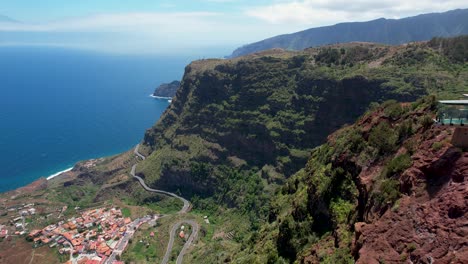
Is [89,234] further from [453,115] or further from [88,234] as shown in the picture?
[453,115]

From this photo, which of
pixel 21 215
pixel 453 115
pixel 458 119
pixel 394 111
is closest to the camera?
pixel 458 119

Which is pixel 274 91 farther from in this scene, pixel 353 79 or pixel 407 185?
pixel 407 185

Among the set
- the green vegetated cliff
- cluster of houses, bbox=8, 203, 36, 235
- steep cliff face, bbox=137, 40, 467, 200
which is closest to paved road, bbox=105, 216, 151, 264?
the green vegetated cliff

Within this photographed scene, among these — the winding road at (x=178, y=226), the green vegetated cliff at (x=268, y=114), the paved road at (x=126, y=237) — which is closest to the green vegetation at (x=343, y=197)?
the green vegetated cliff at (x=268, y=114)

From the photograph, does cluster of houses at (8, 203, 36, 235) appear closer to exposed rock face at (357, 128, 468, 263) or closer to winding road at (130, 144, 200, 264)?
A: winding road at (130, 144, 200, 264)

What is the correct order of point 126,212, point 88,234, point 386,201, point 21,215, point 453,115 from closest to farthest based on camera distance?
1. point 453,115
2. point 386,201
3. point 88,234
4. point 126,212
5. point 21,215

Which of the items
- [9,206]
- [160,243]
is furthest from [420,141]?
[9,206]

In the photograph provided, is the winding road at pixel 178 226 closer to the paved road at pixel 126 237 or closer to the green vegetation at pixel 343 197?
the paved road at pixel 126 237

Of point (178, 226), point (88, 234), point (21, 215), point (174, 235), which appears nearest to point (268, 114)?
point (178, 226)

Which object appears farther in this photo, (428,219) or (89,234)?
(89,234)
